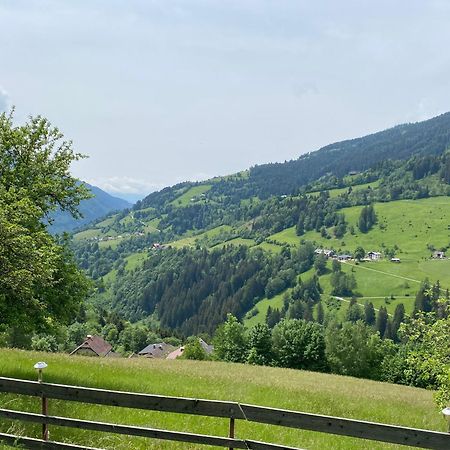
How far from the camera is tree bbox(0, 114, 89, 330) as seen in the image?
55.6 ft

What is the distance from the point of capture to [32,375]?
20609 millimetres

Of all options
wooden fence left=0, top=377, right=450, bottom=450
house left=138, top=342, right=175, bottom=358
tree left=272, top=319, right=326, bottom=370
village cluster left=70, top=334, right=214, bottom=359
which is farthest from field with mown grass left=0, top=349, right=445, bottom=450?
house left=138, top=342, right=175, bottom=358

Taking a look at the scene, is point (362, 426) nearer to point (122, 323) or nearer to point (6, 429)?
point (6, 429)

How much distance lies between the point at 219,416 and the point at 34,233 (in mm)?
12611

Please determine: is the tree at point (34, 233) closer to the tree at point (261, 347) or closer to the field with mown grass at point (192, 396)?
the field with mown grass at point (192, 396)

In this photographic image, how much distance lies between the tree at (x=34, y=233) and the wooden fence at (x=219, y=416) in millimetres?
6459

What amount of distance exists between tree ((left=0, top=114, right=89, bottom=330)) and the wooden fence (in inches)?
254

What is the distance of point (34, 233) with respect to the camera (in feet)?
63.9

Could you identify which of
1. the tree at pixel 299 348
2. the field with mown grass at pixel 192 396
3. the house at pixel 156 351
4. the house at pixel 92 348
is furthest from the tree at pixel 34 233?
the house at pixel 156 351

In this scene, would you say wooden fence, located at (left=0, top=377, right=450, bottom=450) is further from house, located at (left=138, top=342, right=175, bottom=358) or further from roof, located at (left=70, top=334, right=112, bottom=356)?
house, located at (left=138, top=342, right=175, bottom=358)

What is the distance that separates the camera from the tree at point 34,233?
17.0 meters

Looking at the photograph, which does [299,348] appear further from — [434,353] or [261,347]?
[434,353]

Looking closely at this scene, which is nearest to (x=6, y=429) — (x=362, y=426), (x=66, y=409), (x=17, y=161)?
(x=66, y=409)

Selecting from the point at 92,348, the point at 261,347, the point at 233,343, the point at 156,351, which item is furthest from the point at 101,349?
the point at 261,347
